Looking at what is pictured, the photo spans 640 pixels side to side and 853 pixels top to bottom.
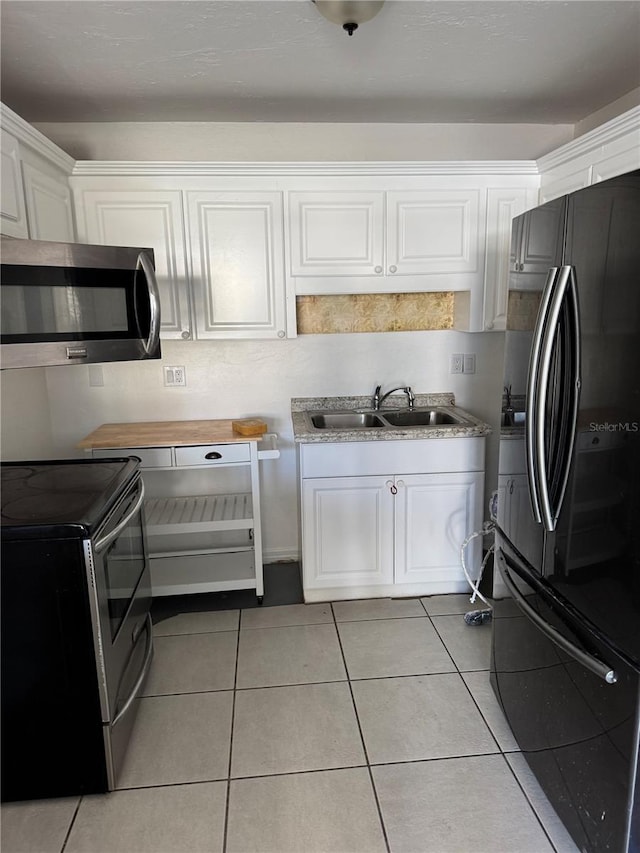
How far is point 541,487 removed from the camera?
1527 mm

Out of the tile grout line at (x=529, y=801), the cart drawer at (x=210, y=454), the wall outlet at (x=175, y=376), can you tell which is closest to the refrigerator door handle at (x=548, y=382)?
the tile grout line at (x=529, y=801)

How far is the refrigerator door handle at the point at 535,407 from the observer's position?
1.47m

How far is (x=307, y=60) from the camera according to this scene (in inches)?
81.3

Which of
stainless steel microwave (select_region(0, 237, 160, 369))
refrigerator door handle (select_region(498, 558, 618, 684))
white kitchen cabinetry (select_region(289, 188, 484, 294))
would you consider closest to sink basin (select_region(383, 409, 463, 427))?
white kitchen cabinetry (select_region(289, 188, 484, 294))

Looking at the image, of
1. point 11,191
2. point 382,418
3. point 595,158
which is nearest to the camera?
point 11,191

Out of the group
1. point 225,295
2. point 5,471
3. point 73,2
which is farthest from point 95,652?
point 73,2

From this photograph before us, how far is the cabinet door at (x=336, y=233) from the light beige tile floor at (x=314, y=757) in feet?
5.51

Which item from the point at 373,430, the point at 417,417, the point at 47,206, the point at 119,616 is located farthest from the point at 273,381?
the point at 119,616

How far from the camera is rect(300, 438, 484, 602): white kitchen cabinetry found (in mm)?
2664

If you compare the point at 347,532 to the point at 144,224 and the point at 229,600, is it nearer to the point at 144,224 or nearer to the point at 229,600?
the point at 229,600

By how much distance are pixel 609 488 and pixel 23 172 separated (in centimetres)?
221

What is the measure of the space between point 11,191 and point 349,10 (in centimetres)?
128

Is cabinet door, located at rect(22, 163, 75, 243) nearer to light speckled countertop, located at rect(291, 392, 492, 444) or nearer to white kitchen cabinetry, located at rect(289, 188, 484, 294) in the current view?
white kitchen cabinetry, located at rect(289, 188, 484, 294)

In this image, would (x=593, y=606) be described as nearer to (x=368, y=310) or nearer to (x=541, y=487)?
(x=541, y=487)
